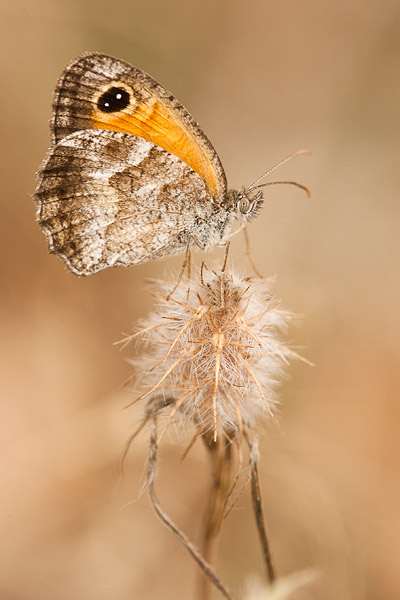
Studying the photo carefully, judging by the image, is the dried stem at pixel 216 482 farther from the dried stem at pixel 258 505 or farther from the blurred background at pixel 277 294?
the blurred background at pixel 277 294

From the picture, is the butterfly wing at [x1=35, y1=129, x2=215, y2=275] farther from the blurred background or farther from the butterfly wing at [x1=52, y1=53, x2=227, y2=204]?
the blurred background

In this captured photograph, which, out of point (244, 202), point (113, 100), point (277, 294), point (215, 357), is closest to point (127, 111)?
point (113, 100)

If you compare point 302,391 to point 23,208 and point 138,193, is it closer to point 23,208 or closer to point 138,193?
point 138,193

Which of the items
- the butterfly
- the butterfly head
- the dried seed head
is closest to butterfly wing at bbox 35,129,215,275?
the butterfly

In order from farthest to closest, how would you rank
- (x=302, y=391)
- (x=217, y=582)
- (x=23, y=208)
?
(x=23, y=208) → (x=302, y=391) → (x=217, y=582)

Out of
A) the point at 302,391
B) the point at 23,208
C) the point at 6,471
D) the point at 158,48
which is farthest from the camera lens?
the point at 158,48

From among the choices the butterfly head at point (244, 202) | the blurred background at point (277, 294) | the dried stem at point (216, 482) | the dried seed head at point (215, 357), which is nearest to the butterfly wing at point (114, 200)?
the butterfly head at point (244, 202)

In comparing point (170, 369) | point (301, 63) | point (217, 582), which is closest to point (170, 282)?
point (170, 369)
